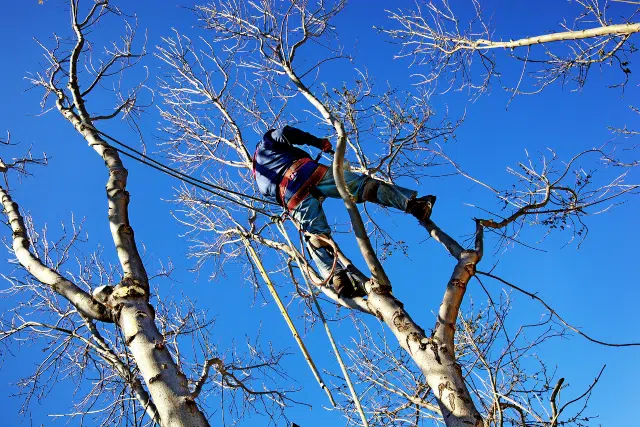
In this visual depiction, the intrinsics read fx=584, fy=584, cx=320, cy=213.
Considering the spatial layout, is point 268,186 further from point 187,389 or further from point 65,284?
point 187,389

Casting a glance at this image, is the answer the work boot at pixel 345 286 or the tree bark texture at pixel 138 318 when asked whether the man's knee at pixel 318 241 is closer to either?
the work boot at pixel 345 286

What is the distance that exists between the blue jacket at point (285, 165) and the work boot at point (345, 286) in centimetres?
91

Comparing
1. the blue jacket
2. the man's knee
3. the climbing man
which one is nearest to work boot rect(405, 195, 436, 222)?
the climbing man

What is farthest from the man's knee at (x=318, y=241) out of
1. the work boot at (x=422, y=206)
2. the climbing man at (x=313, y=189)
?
the work boot at (x=422, y=206)

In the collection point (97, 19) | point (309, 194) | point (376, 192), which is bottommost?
point (376, 192)

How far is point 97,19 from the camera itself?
4.55m

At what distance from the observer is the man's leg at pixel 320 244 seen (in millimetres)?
4215

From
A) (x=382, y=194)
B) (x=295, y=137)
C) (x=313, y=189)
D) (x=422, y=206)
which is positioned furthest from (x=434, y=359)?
(x=295, y=137)

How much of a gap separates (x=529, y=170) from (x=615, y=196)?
2.18 feet

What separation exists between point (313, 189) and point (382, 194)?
24.1 inches

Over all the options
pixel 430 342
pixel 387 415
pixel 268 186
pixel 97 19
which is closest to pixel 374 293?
pixel 430 342

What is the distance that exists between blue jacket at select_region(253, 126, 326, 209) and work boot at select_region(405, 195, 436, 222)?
84cm

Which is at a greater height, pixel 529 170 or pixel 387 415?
pixel 529 170

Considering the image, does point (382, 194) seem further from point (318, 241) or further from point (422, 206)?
point (318, 241)
